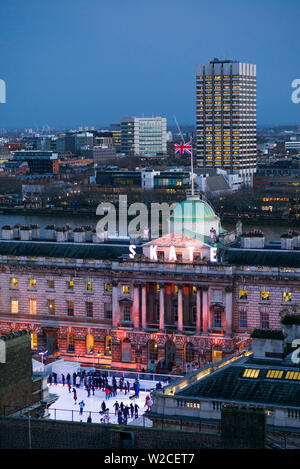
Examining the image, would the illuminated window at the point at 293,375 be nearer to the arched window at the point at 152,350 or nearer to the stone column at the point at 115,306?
the arched window at the point at 152,350

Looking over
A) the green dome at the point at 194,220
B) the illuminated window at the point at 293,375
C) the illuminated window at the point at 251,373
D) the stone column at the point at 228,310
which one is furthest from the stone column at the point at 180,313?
the illuminated window at the point at 293,375

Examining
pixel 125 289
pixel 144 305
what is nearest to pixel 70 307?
pixel 125 289

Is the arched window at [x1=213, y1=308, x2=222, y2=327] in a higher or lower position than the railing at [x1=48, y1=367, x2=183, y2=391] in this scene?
higher

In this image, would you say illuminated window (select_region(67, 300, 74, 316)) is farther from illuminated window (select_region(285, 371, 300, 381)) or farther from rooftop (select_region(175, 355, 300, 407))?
illuminated window (select_region(285, 371, 300, 381))

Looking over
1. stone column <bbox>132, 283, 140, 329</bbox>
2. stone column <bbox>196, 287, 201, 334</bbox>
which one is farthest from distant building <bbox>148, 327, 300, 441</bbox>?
stone column <bbox>132, 283, 140, 329</bbox>

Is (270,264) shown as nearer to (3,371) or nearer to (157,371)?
(157,371)
